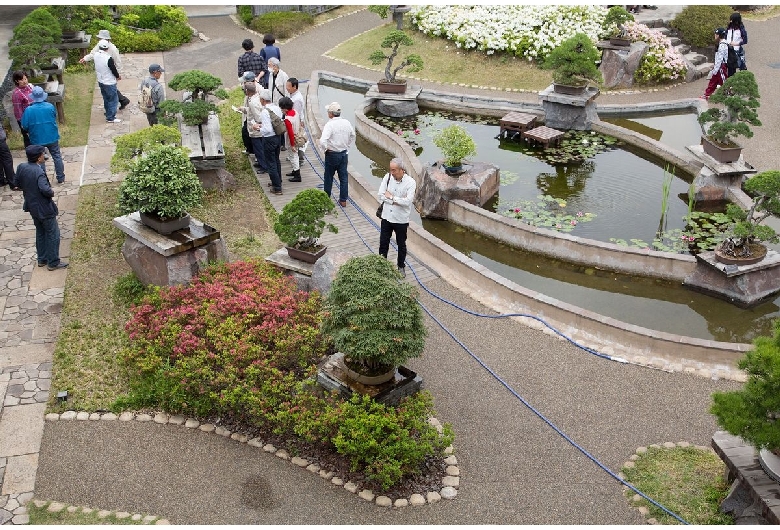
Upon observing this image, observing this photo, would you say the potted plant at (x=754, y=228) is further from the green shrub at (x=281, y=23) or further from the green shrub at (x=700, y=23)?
the green shrub at (x=281, y=23)

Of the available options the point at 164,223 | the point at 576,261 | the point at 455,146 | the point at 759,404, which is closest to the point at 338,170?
the point at 455,146

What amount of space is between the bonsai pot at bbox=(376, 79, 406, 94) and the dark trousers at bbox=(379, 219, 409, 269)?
729 centimetres

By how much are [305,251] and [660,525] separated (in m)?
5.16

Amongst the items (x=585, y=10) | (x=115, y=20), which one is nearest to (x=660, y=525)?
(x=585, y=10)

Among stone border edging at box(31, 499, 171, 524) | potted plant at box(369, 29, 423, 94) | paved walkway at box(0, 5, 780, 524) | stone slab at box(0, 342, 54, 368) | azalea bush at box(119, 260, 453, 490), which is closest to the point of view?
stone border edging at box(31, 499, 171, 524)

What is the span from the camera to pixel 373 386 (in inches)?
317

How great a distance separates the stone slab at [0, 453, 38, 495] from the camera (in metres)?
7.42

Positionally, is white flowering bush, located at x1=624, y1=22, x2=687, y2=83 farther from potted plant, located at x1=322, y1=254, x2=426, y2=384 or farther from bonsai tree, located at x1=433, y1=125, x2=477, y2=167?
potted plant, located at x1=322, y1=254, x2=426, y2=384

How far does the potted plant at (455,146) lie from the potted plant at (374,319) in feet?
17.3

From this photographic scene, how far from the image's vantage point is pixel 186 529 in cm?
685

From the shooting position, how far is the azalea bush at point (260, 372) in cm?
751

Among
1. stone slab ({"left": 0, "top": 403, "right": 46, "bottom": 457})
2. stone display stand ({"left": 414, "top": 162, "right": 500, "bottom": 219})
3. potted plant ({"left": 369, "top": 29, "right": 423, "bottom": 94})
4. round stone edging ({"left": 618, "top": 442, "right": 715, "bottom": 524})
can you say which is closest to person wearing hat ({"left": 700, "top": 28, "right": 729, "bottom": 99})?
potted plant ({"left": 369, "top": 29, "right": 423, "bottom": 94})

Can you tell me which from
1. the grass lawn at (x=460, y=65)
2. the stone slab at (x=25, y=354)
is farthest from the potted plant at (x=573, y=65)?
the stone slab at (x=25, y=354)

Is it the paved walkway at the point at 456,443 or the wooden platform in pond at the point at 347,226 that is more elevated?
the wooden platform in pond at the point at 347,226
